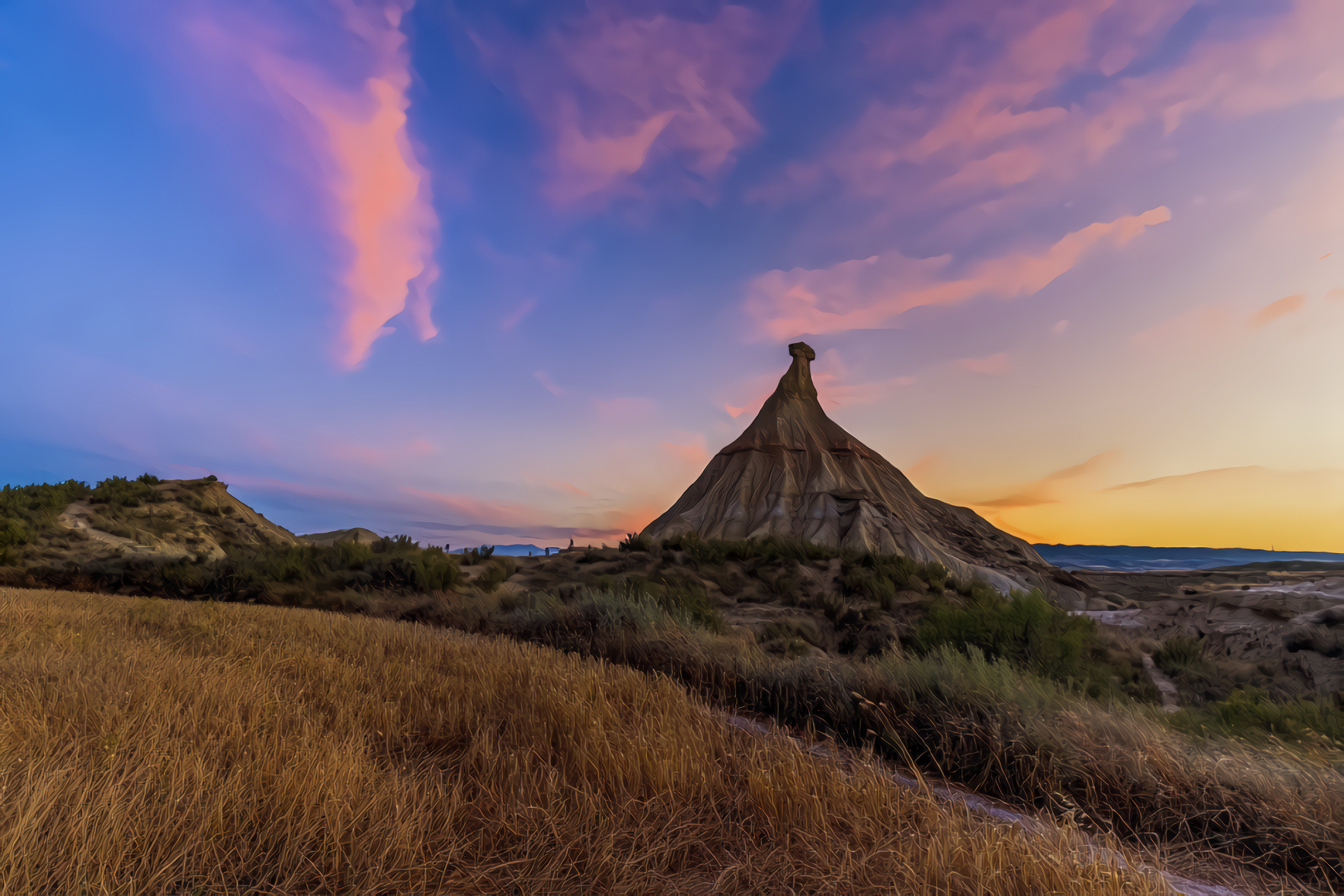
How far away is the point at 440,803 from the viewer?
2191mm

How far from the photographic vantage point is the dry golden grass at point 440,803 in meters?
1.77

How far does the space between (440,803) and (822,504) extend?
4670 centimetres

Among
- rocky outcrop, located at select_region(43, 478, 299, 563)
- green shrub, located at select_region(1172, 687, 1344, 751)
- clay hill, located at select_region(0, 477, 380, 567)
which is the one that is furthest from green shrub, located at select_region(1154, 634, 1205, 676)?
rocky outcrop, located at select_region(43, 478, 299, 563)

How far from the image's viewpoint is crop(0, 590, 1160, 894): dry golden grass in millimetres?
1771

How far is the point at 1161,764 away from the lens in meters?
2.92

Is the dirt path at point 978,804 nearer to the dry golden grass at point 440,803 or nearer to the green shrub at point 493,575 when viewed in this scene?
the dry golden grass at point 440,803

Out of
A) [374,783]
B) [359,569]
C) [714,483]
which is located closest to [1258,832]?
[374,783]

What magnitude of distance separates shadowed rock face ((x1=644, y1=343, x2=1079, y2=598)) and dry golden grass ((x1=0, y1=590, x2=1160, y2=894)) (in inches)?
1462

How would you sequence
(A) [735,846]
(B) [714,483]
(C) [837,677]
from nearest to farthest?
1. (A) [735,846]
2. (C) [837,677]
3. (B) [714,483]

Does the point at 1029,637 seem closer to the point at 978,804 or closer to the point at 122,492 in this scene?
the point at 978,804

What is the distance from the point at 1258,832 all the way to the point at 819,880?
2.31 metres

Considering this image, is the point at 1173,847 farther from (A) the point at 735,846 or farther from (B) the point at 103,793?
(B) the point at 103,793

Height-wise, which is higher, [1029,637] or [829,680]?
[829,680]

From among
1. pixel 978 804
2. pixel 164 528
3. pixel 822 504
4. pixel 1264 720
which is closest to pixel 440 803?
pixel 978 804
